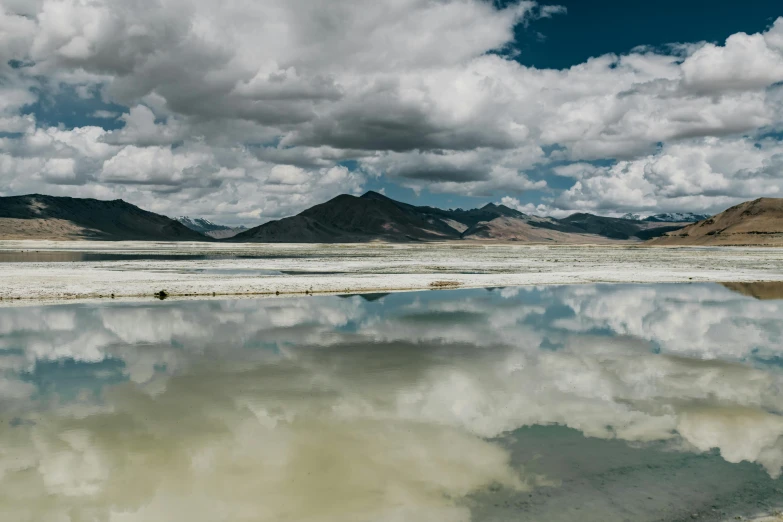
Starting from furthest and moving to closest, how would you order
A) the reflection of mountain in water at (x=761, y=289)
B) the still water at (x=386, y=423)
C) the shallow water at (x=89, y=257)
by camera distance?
1. the shallow water at (x=89, y=257)
2. the reflection of mountain in water at (x=761, y=289)
3. the still water at (x=386, y=423)

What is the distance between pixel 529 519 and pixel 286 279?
4466 centimetres

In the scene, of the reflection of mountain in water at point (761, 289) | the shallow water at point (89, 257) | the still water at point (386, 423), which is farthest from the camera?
the shallow water at point (89, 257)

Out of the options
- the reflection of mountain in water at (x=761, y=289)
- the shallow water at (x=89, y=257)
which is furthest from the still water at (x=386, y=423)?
the shallow water at (x=89, y=257)

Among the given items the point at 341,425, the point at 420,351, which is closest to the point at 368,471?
the point at 341,425

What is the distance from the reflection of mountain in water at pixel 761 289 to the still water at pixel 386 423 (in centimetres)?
1845

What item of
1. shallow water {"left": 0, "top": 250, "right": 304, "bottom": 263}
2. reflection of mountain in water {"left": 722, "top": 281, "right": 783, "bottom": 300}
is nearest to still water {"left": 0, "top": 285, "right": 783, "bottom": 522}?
reflection of mountain in water {"left": 722, "top": 281, "right": 783, "bottom": 300}

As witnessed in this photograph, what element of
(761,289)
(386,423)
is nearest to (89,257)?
(761,289)

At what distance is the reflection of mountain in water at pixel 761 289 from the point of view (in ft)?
141

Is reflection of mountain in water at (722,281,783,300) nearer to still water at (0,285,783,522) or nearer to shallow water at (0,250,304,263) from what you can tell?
still water at (0,285,783,522)

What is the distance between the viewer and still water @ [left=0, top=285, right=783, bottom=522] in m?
9.79

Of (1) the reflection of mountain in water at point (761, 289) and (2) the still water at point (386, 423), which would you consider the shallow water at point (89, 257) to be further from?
(1) the reflection of mountain in water at point (761, 289)

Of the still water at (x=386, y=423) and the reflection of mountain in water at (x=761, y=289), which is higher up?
the reflection of mountain in water at (x=761, y=289)

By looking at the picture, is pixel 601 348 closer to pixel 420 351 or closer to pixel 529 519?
pixel 420 351

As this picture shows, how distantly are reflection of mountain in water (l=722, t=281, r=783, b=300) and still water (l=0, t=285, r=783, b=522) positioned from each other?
18454mm
